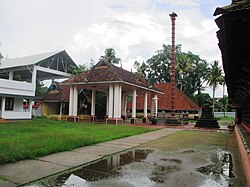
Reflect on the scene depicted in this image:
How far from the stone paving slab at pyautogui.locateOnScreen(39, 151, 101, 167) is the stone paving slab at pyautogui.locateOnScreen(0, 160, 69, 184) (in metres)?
0.28

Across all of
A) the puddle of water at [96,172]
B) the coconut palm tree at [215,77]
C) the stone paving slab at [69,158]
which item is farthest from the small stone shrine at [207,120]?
the coconut palm tree at [215,77]

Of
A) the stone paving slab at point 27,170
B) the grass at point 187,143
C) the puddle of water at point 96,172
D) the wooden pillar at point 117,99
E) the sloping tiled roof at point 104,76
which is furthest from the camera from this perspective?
the sloping tiled roof at point 104,76

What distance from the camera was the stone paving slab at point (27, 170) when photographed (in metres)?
4.34

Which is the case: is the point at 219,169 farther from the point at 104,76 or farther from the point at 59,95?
the point at 59,95

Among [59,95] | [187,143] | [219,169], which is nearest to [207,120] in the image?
[187,143]

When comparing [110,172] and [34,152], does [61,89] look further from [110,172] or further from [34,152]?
[110,172]

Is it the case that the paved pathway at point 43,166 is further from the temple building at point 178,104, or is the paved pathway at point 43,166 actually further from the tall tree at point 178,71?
the tall tree at point 178,71

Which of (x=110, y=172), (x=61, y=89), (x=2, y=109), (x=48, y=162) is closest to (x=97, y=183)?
(x=110, y=172)

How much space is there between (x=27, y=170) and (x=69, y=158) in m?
1.46

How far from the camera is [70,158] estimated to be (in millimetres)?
6223

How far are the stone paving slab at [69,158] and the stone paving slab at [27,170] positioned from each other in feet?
0.91

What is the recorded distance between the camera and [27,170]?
4875 millimetres

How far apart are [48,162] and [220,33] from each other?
4.76m

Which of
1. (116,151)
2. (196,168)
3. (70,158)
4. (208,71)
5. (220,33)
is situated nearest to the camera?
(220,33)
